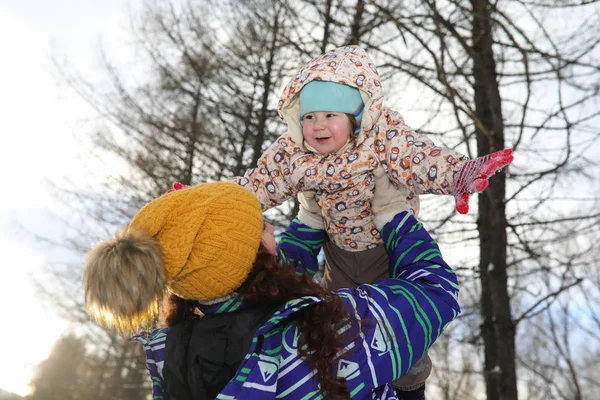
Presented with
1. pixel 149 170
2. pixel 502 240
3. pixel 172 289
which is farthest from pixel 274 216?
pixel 172 289

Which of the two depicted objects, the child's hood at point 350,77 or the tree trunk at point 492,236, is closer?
the child's hood at point 350,77

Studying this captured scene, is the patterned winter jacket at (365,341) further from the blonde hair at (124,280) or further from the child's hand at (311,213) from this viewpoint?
the child's hand at (311,213)

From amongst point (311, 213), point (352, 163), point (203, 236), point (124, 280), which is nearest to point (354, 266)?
point (311, 213)

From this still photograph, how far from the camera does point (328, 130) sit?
2.39 m

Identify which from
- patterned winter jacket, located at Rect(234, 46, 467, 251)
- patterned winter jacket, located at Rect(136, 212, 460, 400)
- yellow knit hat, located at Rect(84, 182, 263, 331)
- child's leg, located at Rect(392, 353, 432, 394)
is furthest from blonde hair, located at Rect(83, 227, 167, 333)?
child's leg, located at Rect(392, 353, 432, 394)

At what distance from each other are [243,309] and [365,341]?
393 mm

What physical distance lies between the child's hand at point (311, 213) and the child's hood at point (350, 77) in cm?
26

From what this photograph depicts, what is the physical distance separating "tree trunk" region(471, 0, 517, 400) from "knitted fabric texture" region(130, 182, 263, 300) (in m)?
3.05

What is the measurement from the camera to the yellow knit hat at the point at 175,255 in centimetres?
168

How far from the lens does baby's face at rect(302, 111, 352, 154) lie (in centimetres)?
239

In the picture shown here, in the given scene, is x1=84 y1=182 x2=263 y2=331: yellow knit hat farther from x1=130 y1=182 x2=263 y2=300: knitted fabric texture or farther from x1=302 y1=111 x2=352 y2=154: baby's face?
x1=302 y1=111 x2=352 y2=154: baby's face

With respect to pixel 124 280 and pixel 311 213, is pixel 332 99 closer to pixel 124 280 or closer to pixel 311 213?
pixel 311 213

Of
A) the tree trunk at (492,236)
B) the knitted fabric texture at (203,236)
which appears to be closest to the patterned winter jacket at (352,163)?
the knitted fabric texture at (203,236)

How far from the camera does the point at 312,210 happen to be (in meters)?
2.65
